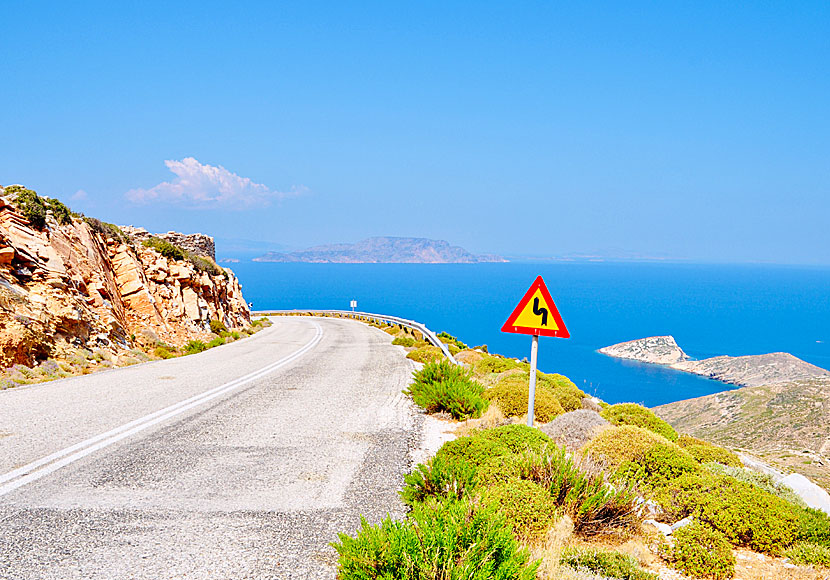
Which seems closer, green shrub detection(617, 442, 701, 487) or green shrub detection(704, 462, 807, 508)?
green shrub detection(617, 442, 701, 487)

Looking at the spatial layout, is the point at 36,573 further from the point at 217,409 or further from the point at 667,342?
the point at 667,342

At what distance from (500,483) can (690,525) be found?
1717 millimetres

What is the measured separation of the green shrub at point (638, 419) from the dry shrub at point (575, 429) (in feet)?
3.40

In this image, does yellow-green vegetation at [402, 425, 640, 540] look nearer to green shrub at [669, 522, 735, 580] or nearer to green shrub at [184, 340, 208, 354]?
green shrub at [669, 522, 735, 580]

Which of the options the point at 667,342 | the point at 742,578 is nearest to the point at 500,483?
the point at 742,578

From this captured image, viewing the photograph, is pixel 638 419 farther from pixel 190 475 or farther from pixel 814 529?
pixel 190 475

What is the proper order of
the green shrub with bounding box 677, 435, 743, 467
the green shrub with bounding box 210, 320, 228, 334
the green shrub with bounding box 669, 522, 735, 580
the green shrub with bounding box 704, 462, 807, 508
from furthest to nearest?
the green shrub with bounding box 210, 320, 228, 334 → the green shrub with bounding box 677, 435, 743, 467 → the green shrub with bounding box 704, 462, 807, 508 → the green shrub with bounding box 669, 522, 735, 580

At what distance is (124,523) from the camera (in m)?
4.22

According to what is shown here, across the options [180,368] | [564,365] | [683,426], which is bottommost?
[564,365]

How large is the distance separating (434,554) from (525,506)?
1654 mm

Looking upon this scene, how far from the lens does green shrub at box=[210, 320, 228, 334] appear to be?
1026 inches

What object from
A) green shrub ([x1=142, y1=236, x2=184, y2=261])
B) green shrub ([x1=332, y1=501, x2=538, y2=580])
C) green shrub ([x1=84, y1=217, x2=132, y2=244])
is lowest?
green shrub ([x1=332, y1=501, x2=538, y2=580])

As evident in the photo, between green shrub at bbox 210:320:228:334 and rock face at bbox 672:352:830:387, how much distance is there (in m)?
76.1

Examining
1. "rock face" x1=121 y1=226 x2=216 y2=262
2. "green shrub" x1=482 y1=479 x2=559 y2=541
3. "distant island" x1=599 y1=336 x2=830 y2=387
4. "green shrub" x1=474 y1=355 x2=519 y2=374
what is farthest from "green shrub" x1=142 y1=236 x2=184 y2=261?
"distant island" x1=599 y1=336 x2=830 y2=387
